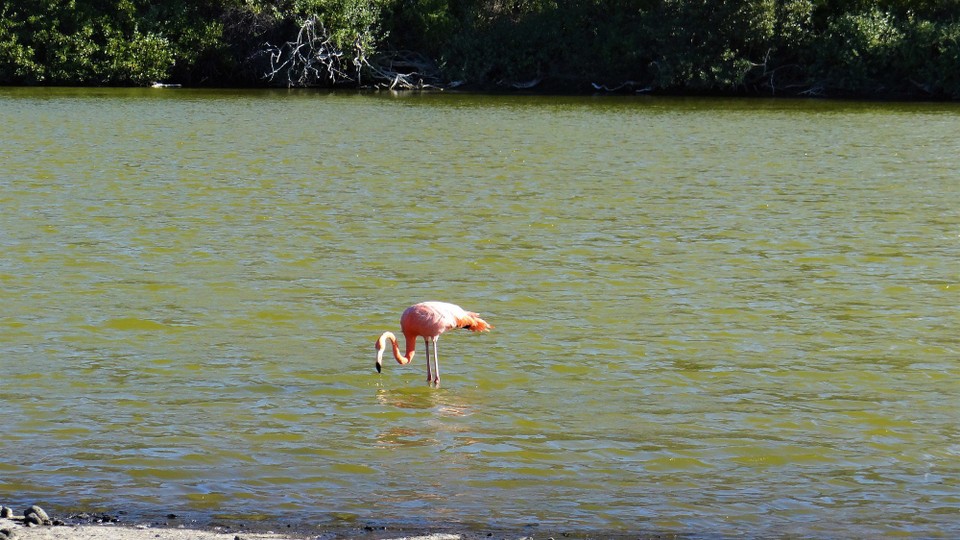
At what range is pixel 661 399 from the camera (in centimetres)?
786

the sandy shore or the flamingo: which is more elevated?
the flamingo

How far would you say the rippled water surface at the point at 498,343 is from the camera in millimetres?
6293

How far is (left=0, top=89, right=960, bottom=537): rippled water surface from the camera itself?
20.6 ft

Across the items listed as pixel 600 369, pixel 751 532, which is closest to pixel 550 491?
pixel 751 532

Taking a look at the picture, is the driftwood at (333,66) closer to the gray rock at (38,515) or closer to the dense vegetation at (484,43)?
the dense vegetation at (484,43)

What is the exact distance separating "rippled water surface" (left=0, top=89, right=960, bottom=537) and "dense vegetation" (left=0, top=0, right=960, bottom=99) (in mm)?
18808

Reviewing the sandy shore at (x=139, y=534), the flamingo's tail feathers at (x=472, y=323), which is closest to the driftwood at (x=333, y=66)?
the flamingo's tail feathers at (x=472, y=323)

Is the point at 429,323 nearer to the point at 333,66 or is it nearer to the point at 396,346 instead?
the point at 396,346

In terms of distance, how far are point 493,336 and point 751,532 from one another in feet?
13.1

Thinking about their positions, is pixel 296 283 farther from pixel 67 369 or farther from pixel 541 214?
pixel 541 214

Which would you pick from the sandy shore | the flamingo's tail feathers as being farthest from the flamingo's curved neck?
the sandy shore

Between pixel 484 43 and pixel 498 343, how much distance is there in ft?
115

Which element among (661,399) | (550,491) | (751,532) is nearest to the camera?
(751,532)

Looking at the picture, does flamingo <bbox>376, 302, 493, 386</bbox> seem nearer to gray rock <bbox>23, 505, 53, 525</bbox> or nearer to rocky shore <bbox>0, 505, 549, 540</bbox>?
rocky shore <bbox>0, 505, 549, 540</bbox>
